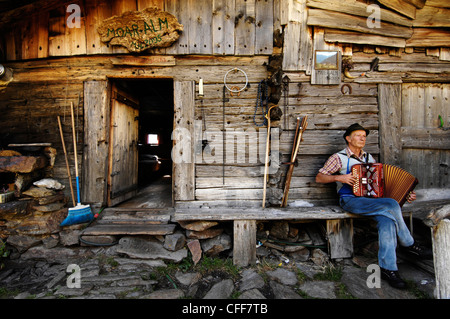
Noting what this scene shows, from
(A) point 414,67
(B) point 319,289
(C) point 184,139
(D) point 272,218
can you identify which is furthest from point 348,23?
(B) point 319,289

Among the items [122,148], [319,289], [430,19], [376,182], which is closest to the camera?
[319,289]

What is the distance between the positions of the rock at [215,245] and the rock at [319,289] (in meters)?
1.28

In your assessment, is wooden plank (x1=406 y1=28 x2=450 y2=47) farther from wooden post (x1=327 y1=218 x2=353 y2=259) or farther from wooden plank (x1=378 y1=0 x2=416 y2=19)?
wooden post (x1=327 y1=218 x2=353 y2=259)

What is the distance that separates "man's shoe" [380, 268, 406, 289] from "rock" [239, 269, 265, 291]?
174 cm

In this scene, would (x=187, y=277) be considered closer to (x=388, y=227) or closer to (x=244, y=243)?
(x=244, y=243)

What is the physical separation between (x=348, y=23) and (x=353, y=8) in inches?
11.6

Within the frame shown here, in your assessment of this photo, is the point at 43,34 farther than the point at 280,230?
Yes

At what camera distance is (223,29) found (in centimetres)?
370

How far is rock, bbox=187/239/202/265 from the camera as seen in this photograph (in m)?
3.21

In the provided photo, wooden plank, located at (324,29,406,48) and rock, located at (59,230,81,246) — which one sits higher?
wooden plank, located at (324,29,406,48)

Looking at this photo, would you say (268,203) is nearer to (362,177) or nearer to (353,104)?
(362,177)

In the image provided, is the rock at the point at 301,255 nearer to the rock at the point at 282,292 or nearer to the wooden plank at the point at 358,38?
the rock at the point at 282,292

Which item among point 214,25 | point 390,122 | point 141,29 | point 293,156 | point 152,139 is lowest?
point 293,156

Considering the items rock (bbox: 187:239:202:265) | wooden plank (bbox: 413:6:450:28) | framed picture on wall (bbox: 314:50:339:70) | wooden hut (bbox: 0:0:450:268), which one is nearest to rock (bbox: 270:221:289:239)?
wooden hut (bbox: 0:0:450:268)
